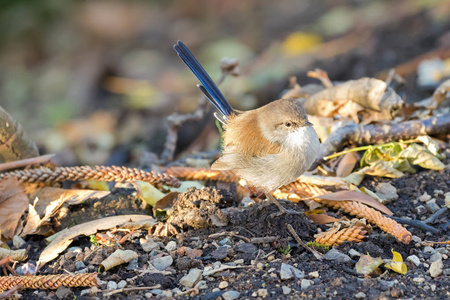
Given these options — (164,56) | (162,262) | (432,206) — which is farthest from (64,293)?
(164,56)

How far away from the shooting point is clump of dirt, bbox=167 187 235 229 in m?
2.93

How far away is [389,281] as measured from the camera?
8.06 feet

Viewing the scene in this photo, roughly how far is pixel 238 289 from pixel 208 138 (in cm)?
325

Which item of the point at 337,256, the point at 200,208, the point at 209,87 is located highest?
the point at 209,87

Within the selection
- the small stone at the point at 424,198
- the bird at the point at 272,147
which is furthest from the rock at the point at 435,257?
the bird at the point at 272,147

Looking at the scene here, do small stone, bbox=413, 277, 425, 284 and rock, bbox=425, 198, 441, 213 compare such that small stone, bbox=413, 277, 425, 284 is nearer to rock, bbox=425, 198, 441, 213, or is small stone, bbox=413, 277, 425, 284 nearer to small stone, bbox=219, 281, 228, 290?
rock, bbox=425, 198, 441, 213

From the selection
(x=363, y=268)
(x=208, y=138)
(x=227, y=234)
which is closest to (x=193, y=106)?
(x=208, y=138)

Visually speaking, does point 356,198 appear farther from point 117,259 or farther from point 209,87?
point 117,259

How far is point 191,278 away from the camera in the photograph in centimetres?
253

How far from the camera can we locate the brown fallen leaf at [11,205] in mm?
3195

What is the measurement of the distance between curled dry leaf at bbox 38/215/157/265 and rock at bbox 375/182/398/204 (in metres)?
1.39

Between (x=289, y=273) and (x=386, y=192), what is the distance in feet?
3.70

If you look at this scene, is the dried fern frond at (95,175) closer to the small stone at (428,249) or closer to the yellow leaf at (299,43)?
the small stone at (428,249)

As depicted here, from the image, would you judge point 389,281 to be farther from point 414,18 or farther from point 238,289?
point 414,18
